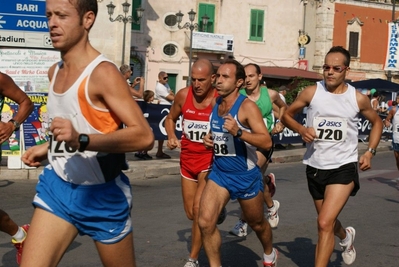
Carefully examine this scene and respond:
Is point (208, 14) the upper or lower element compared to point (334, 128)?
upper

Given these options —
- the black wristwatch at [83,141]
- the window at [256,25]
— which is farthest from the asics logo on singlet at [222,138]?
the window at [256,25]

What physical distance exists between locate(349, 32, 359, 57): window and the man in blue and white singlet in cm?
4499

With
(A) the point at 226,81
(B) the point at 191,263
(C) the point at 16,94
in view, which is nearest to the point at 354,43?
(A) the point at 226,81

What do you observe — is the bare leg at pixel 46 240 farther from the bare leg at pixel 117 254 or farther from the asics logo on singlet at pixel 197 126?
the asics logo on singlet at pixel 197 126

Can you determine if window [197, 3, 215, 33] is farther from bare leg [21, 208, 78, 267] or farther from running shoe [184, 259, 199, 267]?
bare leg [21, 208, 78, 267]

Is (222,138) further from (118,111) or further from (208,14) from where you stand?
(208,14)

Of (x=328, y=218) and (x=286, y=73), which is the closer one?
(x=328, y=218)

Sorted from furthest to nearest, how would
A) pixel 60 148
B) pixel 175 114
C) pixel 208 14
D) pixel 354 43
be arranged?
pixel 354 43, pixel 208 14, pixel 175 114, pixel 60 148

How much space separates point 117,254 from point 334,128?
3087mm

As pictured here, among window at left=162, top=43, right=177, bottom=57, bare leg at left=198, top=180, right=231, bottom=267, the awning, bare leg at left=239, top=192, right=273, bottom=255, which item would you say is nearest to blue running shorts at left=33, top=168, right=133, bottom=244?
bare leg at left=198, top=180, right=231, bottom=267

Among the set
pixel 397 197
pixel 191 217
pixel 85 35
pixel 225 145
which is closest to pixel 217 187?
pixel 225 145

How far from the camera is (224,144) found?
22.1ft

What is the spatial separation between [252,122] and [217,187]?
629mm

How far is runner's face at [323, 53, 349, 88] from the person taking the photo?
22.7 feet
